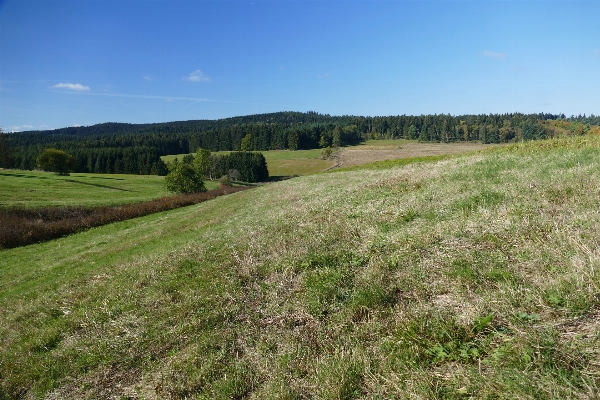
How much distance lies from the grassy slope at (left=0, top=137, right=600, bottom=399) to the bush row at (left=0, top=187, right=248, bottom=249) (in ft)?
88.5

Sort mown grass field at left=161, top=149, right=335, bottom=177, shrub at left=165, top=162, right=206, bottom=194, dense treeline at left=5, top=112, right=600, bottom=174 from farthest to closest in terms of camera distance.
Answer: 1. dense treeline at left=5, top=112, right=600, bottom=174
2. mown grass field at left=161, top=149, right=335, bottom=177
3. shrub at left=165, top=162, right=206, bottom=194

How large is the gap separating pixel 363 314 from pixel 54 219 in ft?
152

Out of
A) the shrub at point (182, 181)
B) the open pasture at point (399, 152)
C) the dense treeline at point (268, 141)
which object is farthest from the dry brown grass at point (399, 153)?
the shrub at point (182, 181)

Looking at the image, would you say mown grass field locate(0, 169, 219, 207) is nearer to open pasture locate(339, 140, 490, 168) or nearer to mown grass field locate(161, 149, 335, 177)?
mown grass field locate(161, 149, 335, 177)

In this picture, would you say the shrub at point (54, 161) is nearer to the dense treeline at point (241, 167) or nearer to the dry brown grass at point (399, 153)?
the dense treeline at point (241, 167)

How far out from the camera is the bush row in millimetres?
32594

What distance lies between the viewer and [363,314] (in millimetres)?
5836

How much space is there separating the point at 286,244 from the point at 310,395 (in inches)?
244

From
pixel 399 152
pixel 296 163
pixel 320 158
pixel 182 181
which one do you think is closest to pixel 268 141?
pixel 296 163

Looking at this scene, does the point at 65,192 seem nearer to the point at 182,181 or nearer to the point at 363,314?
the point at 182,181

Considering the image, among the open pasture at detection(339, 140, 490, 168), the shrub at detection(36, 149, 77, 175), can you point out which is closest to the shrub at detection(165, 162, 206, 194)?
the open pasture at detection(339, 140, 490, 168)

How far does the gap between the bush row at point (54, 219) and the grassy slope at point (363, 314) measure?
26989 mm

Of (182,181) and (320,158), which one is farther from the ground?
(320,158)

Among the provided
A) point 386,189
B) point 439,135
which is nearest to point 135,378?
point 386,189
